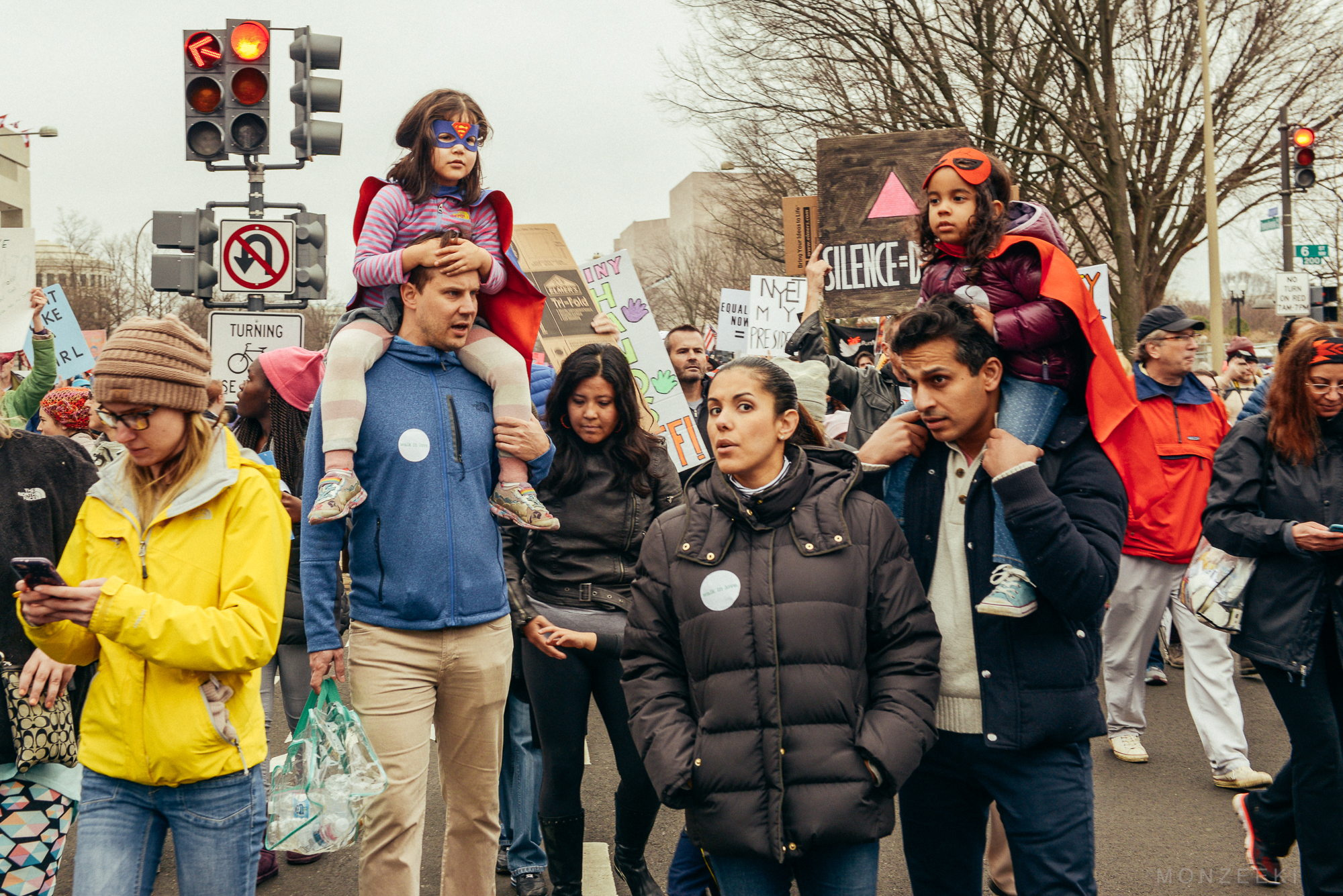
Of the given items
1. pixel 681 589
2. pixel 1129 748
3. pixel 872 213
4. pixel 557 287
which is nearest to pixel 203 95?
pixel 557 287

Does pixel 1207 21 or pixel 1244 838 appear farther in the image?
pixel 1207 21

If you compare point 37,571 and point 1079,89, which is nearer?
point 37,571

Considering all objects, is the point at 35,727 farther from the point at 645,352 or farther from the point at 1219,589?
the point at 1219,589

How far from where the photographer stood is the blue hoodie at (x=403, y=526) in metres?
3.38

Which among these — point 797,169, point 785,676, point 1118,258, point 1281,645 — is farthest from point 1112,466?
point 797,169

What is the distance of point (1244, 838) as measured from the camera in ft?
16.6

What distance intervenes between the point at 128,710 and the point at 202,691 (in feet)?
0.56

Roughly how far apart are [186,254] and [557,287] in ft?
13.0

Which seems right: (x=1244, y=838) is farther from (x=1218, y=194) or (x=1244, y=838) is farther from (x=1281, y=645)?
(x=1218, y=194)

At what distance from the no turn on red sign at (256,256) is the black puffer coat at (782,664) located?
262 inches

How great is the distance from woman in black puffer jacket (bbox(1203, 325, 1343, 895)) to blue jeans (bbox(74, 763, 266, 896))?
11.3 feet

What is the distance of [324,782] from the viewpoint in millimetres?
3121

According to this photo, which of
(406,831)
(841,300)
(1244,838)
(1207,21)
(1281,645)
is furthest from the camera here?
(1207,21)

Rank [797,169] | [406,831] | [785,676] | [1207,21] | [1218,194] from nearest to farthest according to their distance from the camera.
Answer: [785,676] < [406,831] < [1207,21] < [1218,194] < [797,169]
